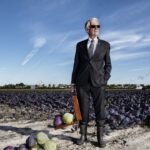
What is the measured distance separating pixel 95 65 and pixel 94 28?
27.0 inches

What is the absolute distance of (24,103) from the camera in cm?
1870

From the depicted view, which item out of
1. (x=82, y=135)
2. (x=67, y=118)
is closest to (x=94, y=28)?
(x=67, y=118)

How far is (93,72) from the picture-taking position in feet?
23.7

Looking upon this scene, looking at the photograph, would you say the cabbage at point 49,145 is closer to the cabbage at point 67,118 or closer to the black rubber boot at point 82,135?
the cabbage at point 67,118

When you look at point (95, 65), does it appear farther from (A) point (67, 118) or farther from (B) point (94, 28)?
(A) point (67, 118)

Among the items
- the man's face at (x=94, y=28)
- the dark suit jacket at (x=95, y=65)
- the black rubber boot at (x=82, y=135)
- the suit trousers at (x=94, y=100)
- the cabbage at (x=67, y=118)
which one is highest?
the man's face at (x=94, y=28)

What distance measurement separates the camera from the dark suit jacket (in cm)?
724

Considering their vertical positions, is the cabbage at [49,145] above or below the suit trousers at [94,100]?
below

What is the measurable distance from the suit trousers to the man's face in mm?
922

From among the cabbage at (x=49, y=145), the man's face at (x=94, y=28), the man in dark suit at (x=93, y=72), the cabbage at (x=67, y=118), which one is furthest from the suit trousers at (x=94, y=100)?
the cabbage at (x=49, y=145)

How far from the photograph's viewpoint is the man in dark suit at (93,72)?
7.24 m

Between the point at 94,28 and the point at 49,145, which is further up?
the point at 94,28

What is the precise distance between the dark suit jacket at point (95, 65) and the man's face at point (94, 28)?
0.19 meters

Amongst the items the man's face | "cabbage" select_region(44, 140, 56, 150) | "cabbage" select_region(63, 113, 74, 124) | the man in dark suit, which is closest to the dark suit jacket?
the man in dark suit
